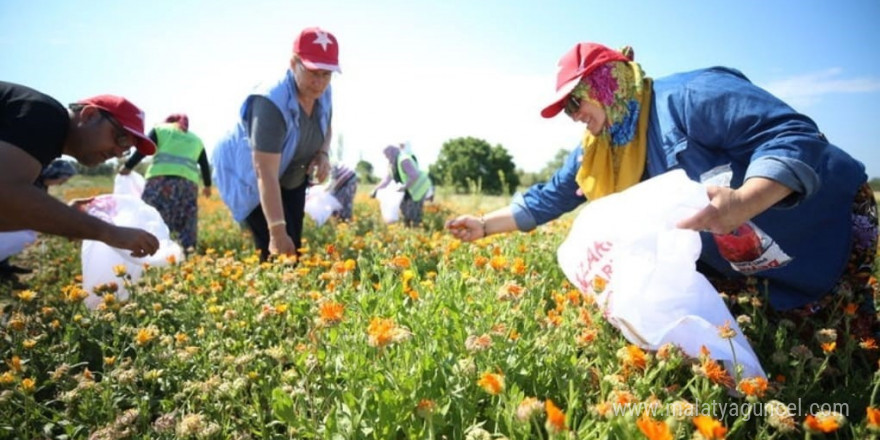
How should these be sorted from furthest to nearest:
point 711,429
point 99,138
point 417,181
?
point 417,181, point 99,138, point 711,429

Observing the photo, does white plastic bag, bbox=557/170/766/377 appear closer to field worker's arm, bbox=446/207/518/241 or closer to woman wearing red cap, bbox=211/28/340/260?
field worker's arm, bbox=446/207/518/241

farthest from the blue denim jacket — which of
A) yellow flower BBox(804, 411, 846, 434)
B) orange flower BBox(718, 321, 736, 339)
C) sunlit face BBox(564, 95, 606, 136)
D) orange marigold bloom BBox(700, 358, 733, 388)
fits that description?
yellow flower BBox(804, 411, 846, 434)

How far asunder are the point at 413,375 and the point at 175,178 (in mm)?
4080

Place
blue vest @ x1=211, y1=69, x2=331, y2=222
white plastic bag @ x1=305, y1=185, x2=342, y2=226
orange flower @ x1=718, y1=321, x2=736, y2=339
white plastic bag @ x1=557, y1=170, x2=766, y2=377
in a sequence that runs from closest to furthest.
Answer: orange flower @ x1=718, y1=321, x2=736, y2=339
white plastic bag @ x1=557, y1=170, x2=766, y2=377
blue vest @ x1=211, y1=69, x2=331, y2=222
white plastic bag @ x1=305, y1=185, x2=342, y2=226

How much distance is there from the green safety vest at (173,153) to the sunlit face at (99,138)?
7.28 ft

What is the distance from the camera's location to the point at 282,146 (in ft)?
9.98

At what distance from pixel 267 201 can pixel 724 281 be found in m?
2.37

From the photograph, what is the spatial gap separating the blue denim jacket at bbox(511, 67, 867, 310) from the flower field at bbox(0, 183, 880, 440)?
8.3 inches

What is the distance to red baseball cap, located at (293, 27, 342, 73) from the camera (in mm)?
2857

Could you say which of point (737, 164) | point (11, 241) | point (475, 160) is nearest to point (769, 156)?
point (737, 164)

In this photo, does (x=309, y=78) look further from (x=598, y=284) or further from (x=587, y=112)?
(x=598, y=284)

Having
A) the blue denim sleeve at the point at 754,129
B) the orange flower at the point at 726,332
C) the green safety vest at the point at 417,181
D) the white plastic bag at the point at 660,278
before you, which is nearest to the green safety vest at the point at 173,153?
the green safety vest at the point at 417,181

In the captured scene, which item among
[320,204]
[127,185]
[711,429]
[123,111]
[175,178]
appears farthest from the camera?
[320,204]

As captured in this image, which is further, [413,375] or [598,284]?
[598,284]
